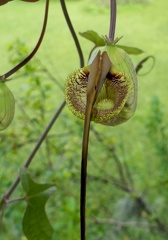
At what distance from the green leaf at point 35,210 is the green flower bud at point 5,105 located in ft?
0.29

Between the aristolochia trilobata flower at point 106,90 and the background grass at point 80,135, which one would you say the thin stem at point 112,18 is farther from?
the background grass at point 80,135

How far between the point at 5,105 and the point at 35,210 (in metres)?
0.12

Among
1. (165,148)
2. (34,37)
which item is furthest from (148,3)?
(165,148)

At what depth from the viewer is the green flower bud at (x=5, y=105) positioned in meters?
0.35

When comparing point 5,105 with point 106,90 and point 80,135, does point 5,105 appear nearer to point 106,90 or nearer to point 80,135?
point 106,90

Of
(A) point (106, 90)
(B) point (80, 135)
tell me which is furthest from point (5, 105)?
(B) point (80, 135)

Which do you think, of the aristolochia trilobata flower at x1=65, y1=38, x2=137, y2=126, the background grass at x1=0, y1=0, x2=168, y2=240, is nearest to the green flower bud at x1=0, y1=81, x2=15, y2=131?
the aristolochia trilobata flower at x1=65, y1=38, x2=137, y2=126

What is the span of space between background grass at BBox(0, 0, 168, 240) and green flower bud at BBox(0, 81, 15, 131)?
82 centimetres

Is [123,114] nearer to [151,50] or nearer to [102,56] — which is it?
[102,56]

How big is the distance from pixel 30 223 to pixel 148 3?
413cm

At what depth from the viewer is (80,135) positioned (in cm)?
146

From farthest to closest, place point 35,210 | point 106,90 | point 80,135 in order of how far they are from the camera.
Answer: point 80,135 < point 35,210 < point 106,90

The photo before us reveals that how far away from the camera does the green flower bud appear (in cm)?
35

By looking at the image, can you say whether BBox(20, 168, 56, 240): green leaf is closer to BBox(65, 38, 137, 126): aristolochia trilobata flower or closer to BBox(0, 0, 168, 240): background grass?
BBox(65, 38, 137, 126): aristolochia trilobata flower
